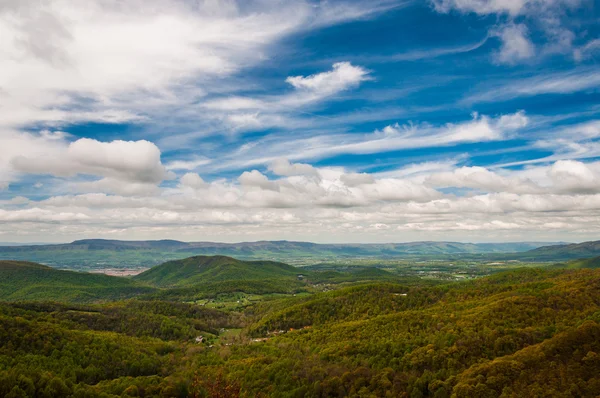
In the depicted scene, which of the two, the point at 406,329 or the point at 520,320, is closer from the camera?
the point at 520,320

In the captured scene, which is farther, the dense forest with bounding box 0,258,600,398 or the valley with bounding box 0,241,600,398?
the valley with bounding box 0,241,600,398

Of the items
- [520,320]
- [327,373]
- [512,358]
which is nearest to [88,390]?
[327,373]

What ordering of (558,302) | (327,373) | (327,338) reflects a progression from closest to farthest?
(327,373) → (558,302) → (327,338)

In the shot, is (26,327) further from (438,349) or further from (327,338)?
(438,349)

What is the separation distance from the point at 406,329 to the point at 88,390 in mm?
119801

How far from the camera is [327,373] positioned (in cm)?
11556

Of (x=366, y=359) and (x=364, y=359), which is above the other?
(x=366, y=359)

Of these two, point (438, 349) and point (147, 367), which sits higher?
point (438, 349)

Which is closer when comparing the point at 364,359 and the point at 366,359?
the point at 366,359

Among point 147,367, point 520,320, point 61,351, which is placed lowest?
point 147,367

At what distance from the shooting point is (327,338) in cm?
16812

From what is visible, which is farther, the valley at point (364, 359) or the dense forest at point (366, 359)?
the valley at point (364, 359)

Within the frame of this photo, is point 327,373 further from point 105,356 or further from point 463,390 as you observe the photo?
point 105,356

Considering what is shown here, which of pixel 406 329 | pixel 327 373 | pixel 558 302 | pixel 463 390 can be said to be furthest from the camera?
pixel 406 329
